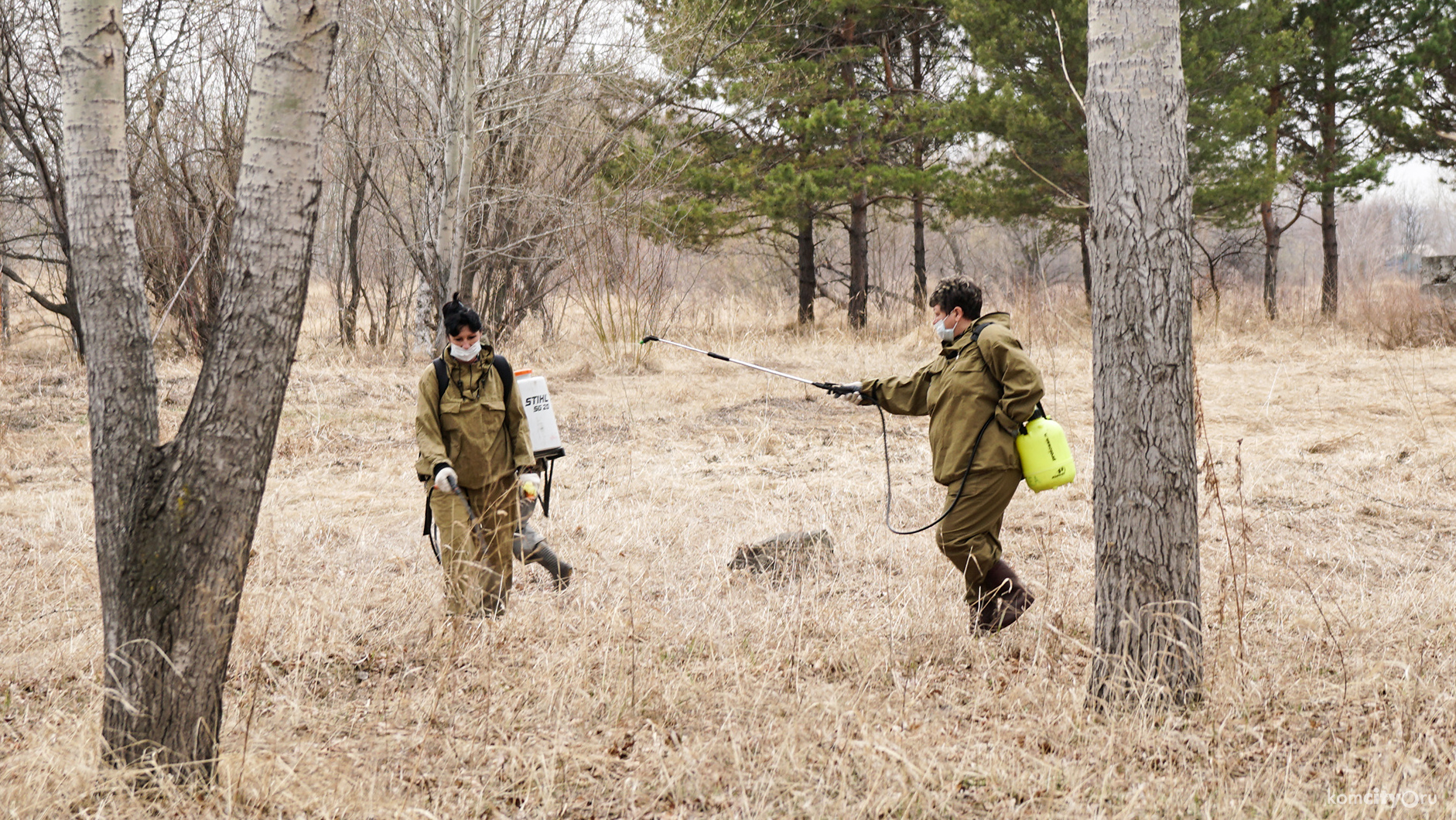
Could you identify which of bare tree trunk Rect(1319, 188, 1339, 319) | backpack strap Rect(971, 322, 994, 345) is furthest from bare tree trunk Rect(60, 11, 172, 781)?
bare tree trunk Rect(1319, 188, 1339, 319)

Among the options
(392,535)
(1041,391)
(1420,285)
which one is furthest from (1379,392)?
(392,535)

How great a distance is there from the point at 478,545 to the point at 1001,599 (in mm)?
2300

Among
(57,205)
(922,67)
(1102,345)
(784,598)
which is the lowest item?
(784,598)

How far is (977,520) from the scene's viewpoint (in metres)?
4.17

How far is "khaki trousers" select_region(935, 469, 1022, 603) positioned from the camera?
163 inches

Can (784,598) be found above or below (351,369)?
below

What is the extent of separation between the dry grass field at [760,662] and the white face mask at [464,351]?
3.84ft

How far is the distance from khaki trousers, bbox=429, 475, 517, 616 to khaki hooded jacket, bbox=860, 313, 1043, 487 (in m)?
1.93

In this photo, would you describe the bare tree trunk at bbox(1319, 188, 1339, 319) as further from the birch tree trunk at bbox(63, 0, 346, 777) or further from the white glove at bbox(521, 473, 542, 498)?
the birch tree trunk at bbox(63, 0, 346, 777)

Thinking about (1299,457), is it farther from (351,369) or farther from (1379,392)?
(351,369)

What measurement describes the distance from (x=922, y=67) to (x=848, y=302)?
17.3 ft

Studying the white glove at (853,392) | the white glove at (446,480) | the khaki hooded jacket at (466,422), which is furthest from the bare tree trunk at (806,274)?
the white glove at (446,480)

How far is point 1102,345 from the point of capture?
3.15 m

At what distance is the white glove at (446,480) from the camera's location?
13.6ft
